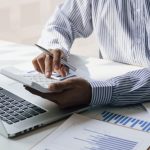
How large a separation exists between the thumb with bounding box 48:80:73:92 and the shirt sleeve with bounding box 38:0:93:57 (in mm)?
617

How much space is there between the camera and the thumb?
830 millimetres

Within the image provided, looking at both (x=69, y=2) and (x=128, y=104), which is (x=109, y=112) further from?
(x=69, y=2)

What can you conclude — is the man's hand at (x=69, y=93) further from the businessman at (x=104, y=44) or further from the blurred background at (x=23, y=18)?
the blurred background at (x=23, y=18)

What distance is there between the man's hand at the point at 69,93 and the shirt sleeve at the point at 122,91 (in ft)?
0.07

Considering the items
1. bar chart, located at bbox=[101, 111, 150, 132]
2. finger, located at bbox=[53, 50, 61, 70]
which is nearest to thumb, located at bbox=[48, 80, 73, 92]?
bar chart, located at bbox=[101, 111, 150, 132]

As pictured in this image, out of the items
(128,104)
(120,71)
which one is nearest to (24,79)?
(128,104)

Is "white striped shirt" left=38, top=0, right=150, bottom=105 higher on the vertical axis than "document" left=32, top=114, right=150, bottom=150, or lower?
higher

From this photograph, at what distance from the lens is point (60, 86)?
0.84 m

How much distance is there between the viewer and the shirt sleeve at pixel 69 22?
59.5 inches

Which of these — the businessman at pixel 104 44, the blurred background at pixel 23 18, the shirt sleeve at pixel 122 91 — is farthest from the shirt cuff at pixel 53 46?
the blurred background at pixel 23 18

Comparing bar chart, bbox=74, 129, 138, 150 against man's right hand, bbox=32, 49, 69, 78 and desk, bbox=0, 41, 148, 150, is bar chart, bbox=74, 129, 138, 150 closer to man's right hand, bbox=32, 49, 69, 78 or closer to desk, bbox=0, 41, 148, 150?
desk, bbox=0, 41, 148, 150

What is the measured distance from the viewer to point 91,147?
0.69m

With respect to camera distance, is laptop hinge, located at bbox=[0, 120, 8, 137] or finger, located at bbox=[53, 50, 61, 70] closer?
laptop hinge, located at bbox=[0, 120, 8, 137]

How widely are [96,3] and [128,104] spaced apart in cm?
72
